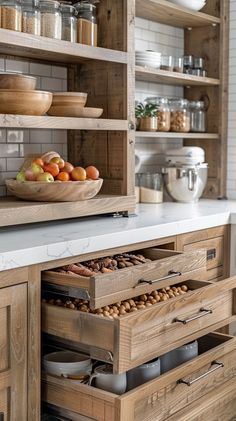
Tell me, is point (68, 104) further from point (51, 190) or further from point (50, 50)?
point (51, 190)

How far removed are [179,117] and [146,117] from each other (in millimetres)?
321

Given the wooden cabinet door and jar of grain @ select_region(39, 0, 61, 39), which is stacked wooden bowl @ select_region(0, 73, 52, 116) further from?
the wooden cabinet door

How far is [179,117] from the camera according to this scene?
12.6 ft

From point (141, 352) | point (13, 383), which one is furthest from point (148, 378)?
point (13, 383)

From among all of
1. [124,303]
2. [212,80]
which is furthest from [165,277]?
[212,80]

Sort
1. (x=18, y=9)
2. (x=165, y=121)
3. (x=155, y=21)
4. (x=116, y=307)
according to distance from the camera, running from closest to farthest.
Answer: (x=116, y=307), (x=18, y=9), (x=165, y=121), (x=155, y=21)

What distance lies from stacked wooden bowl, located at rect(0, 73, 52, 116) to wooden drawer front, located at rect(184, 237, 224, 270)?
1054 millimetres

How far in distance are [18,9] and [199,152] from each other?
1.62 m

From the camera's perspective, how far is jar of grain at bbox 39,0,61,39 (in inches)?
106

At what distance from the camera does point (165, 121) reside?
372cm

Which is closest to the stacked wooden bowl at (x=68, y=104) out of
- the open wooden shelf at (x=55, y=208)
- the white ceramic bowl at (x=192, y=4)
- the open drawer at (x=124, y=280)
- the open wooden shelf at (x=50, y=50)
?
the open wooden shelf at (x=50, y=50)

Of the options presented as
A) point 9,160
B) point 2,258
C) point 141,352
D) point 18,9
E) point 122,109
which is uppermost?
point 18,9

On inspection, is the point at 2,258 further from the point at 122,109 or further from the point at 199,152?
the point at 199,152

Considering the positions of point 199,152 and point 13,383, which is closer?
point 13,383
